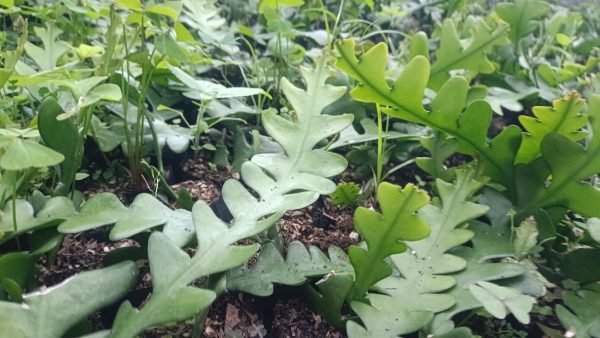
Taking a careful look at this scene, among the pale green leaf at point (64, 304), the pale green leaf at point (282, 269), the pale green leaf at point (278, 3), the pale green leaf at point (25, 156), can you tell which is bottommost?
the pale green leaf at point (282, 269)

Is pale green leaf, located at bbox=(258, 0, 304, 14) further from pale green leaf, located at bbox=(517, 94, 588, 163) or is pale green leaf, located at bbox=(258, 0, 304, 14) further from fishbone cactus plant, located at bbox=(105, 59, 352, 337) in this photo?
pale green leaf, located at bbox=(517, 94, 588, 163)

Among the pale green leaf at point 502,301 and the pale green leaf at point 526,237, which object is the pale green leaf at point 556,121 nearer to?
the pale green leaf at point 526,237

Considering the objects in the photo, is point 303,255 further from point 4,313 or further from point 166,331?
point 4,313

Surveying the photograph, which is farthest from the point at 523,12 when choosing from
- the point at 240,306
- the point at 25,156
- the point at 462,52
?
the point at 25,156

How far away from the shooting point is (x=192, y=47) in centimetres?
105

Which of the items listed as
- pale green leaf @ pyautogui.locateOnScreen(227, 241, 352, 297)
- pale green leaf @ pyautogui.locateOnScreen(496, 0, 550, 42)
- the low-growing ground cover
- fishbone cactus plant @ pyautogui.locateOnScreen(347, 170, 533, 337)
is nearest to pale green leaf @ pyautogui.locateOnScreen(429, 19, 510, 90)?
the low-growing ground cover

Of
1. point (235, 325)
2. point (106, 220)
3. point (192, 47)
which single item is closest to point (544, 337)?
point (235, 325)

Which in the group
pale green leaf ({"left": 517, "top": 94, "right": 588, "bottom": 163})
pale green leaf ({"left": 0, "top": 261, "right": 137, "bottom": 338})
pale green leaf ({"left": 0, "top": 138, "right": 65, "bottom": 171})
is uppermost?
pale green leaf ({"left": 0, "top": 138, "right": 65, "bottom": 171})

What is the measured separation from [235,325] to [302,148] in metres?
0.25

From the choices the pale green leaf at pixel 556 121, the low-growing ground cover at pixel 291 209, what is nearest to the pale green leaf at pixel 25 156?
the low-growing ground cover at pixel 291 209

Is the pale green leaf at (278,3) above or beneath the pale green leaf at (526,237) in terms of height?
above

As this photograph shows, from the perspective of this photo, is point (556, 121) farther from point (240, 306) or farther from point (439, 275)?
point (240, 306)

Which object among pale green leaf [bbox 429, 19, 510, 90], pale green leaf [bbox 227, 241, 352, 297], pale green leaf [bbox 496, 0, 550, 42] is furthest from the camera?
pale green leaf [bbox 496, 0, 550, 42]

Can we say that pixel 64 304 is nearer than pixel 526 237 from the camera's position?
Yes
